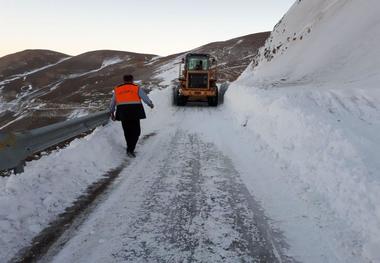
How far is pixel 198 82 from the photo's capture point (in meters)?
20.0

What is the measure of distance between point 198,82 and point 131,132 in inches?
486

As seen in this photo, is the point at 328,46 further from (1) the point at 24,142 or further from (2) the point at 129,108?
(1) the point at 24,142

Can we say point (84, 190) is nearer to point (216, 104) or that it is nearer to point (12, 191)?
point (12, 191)

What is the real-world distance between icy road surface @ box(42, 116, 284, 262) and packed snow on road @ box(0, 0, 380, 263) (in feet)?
0.04

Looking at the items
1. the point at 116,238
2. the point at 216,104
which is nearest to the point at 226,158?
the point at 116,238

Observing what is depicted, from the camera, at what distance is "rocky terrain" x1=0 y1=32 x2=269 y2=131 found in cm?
4074

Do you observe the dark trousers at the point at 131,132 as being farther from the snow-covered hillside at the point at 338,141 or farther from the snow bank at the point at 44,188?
the snow-covered hillside at the point at 338,141

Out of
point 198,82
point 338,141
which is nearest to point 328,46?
point 198,82

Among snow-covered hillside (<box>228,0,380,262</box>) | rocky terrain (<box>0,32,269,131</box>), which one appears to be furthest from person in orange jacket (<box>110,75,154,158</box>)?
rocky terrain (<box>0,32,269,131</box>)

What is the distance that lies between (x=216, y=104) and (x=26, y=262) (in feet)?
53.4

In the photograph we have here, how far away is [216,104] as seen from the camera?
1919 centimetres

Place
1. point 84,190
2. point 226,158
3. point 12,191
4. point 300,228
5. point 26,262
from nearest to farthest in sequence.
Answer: point 26,262 → point 300,228 → point 12,191 → point 84,190 → point 226,158

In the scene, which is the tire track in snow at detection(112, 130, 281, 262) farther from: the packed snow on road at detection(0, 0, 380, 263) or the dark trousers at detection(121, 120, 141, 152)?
the dark trousers at detection(121, 120, 141, 152)

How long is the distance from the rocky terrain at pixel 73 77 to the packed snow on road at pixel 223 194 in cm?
2445
